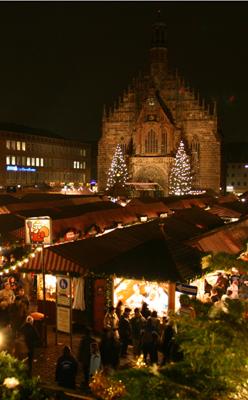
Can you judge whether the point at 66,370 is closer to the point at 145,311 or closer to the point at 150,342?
the point at 150,342

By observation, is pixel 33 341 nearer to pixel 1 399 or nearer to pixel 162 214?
pixel 1 399

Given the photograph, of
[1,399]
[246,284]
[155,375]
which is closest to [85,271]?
[246,284]

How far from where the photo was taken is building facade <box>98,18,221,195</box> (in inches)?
2525

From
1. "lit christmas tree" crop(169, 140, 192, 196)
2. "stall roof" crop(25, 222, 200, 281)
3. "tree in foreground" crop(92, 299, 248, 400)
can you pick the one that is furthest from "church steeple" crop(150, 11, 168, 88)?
"tree in foreground" crop(92, 299, 248, 400)

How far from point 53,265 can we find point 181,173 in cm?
4977

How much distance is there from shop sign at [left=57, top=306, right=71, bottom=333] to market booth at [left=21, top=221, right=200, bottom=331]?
44.4 inches

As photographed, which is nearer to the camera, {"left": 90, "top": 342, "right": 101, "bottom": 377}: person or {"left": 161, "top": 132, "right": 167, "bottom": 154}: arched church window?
{"left": 90, "top": 342, "right": 101, "bottom": 377}: person

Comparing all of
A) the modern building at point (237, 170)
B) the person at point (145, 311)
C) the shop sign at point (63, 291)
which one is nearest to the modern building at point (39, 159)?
the modern building at point (237, 170)

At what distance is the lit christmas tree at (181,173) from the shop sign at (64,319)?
1984 inches

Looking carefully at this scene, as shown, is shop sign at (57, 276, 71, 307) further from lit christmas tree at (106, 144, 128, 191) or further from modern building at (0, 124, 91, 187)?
modern building at (0, 124, 91, 187)

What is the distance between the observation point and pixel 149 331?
411 inches

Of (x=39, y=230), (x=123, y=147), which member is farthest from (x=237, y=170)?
(x=39, y=230)

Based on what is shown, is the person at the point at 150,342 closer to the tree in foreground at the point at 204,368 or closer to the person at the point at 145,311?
the person at the point at 145,311

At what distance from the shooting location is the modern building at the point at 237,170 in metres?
95.4
